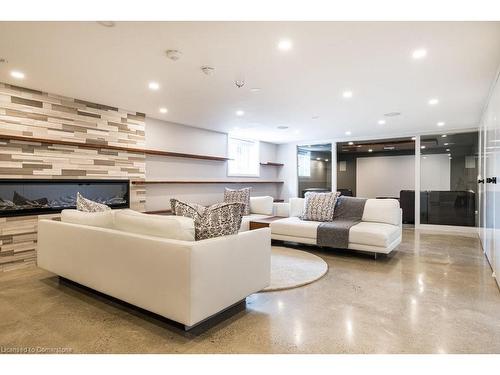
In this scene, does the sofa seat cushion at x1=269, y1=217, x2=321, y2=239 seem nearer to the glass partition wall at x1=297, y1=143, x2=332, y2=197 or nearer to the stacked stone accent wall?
the stacked stone accent wall

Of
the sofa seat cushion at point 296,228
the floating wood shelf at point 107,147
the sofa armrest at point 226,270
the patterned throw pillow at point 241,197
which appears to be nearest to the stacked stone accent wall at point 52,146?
the floating wood shelf at point 107,147

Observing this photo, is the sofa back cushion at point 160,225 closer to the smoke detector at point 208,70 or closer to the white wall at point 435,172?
the smoke detector at point 208,70

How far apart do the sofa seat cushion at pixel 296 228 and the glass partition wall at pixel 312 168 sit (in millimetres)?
3875

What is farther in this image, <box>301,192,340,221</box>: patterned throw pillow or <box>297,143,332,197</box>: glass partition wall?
<box>297,143,332,197</box>: glass partition wall

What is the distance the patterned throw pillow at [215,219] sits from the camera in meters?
2.24

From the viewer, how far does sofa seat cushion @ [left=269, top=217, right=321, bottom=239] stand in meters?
4.53

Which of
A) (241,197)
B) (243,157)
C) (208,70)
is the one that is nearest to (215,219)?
(208,70)

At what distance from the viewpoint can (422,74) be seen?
332cm

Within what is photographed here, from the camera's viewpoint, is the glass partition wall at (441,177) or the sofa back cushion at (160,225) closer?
the sofa back cushion at (160,225)

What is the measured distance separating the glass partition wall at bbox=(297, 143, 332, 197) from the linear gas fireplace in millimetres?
5372

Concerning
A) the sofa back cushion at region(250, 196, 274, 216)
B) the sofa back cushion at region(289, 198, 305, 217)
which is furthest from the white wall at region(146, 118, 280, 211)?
the sofa back cushion at region(289, 198, 305, 217)

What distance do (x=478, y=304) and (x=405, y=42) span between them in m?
2.40
